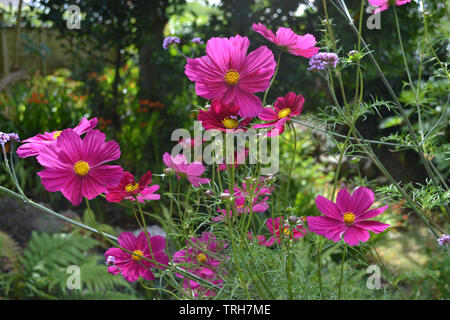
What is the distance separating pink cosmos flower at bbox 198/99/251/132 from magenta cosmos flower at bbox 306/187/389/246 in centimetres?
15

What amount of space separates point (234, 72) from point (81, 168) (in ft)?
0.70

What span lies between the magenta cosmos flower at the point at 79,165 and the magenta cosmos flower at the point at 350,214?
0.84 feet

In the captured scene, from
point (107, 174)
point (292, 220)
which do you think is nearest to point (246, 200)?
point (292, 220)

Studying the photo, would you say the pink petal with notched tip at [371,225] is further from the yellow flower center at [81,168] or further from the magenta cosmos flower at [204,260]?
the yellow flower center at [81,168]

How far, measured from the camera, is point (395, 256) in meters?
2.13

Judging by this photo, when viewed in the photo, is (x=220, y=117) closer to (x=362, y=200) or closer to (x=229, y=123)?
(x=229, y=123)

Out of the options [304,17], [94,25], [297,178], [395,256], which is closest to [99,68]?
[94,25]

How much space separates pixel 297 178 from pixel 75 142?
194cm

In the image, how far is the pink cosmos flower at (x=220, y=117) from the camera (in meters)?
0.56

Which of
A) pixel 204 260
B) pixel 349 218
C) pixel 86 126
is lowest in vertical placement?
pixel 204 260

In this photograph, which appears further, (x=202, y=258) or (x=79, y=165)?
(x=202, y=258)

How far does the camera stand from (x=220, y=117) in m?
0.58

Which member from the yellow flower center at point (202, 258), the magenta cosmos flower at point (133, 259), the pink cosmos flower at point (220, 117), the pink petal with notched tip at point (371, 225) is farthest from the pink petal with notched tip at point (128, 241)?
the pink petal with notched tip at point (371, 225)

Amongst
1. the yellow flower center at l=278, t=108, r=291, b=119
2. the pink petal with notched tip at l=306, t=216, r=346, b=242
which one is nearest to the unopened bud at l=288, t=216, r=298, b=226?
the pink petal with notched tip at l=306, t=216, r=346, b=242
